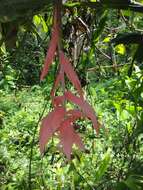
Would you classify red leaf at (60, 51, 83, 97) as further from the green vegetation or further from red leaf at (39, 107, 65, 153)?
the green vegetation

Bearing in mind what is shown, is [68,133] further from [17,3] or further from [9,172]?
[9,172]

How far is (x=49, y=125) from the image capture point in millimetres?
457

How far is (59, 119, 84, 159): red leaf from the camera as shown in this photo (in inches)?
17.6

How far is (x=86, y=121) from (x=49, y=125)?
1.54ft

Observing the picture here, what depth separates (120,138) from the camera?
6.59ft

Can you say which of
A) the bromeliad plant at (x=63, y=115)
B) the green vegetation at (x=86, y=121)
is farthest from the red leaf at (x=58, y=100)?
the green vegetation at (x=86, y=121)

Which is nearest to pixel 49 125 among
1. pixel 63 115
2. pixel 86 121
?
pixel 63 115

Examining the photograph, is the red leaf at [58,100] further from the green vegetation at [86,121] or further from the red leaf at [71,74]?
the green vegetation at [86,121]

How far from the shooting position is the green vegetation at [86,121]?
1.07 metres

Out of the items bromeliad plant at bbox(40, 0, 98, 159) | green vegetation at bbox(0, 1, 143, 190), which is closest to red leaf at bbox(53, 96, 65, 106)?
bromeliad plant at bbox(40, 0, 98, 159)

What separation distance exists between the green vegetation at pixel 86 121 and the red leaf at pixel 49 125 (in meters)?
0.20

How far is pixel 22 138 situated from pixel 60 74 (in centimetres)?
186

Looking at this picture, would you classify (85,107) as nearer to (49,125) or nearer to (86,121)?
(49,125)

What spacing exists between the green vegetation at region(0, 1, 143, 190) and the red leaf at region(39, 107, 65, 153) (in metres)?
0.20
